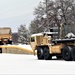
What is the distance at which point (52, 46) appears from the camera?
2484cm

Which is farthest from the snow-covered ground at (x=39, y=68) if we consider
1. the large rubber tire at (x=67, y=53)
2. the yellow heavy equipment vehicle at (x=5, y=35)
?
the yellow heavy equipment vehicle at (x=5, y=35)

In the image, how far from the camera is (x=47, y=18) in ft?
226

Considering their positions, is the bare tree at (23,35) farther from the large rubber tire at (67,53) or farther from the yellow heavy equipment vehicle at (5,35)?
the large rubber tire at (67,53)

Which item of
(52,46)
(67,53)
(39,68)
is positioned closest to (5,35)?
→ (52,46)

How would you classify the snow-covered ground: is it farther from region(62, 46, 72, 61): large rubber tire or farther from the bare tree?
the bare tree

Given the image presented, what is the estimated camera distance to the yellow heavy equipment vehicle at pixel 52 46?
2280 cm

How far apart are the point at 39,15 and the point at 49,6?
9.51 ft

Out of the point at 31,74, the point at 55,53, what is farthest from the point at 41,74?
the point at 55,53

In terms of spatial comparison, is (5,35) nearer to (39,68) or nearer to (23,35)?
(39,68)

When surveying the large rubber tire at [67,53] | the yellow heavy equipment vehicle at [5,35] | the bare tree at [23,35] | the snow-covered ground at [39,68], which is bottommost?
the snow-covered ground at [39,68]

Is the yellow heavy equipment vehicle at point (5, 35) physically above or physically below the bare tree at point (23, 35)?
below

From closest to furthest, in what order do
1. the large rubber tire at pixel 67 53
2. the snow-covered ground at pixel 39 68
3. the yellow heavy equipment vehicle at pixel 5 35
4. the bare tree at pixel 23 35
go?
the snow-covered ground at pixel 39 68, the large rubber tire at pixel 67 53, the yellow heavy equipment vehicle at pixel 5 35, the bare tree at pixel 23 35

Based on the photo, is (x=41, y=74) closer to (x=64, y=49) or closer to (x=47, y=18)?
(x=64, y=49)

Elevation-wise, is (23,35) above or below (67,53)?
above
